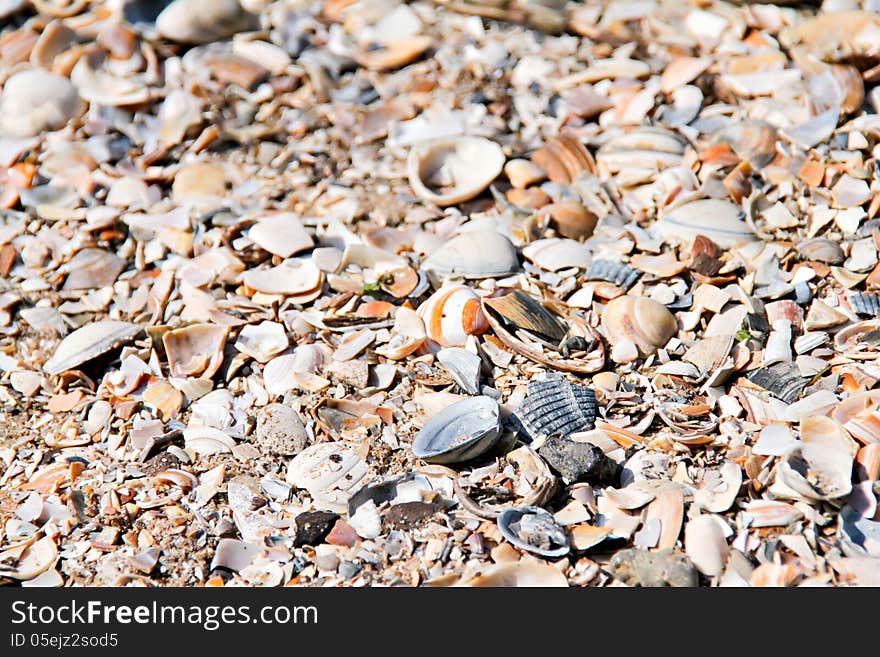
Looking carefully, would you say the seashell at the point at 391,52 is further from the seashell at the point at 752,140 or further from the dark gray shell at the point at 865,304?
the dark gray shell at the point at 865,304

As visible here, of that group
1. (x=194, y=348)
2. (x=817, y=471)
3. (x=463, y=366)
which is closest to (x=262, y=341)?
(x=194, y=348)

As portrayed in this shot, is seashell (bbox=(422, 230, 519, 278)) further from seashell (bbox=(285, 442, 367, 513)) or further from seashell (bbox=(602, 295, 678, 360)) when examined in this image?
seashell (bbox=(285, 442, 367, 513))

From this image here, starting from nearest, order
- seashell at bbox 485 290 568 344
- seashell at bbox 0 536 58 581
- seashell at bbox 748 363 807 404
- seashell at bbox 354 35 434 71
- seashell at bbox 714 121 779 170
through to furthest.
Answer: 1. seashell at bbox 0 536 58 581
2. seashell at bbox 748 363 807 404
3. seashell at bbox 485 290 568 344
4. seashell at bbox 714 121 779 170
5. seashell at bbox 354 35 434 71

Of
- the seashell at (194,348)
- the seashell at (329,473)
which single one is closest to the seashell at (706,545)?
the seashell at (329,473)

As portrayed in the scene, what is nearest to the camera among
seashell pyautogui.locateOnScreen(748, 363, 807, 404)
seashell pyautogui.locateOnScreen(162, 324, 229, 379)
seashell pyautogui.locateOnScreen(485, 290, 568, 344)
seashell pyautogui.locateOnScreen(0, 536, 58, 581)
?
seashell pyautogui.locateOnScreen(0, 536, 58, 581)

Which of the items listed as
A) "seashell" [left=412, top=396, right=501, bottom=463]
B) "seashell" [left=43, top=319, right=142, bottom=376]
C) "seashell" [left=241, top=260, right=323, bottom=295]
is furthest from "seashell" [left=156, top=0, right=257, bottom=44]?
"seashell" [left=412, top=396, right=501, bottom=463]

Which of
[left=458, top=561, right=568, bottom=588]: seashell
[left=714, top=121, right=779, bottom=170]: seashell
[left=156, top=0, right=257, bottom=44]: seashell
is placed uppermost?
[left=156, top=0, right=257, bottom=44]: seashell

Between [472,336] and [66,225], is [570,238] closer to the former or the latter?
[472,336]
